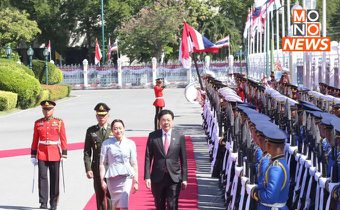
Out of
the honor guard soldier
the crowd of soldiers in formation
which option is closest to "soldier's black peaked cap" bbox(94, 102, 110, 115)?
the crowd of soldiers in formation

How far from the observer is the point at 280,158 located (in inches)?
289

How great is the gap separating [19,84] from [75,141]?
15.7 metres

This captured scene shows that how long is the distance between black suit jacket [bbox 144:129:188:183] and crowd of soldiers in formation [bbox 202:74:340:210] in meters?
0.75

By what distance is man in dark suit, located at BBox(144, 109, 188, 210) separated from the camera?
31.7 feet

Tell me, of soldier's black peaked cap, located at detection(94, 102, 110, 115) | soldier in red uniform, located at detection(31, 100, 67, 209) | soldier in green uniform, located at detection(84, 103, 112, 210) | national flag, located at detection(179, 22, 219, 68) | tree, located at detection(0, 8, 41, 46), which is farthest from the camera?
tree, located at detection(0, 8, 41, 46)

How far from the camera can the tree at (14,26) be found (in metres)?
63.6

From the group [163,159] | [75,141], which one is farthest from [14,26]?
[163,159]

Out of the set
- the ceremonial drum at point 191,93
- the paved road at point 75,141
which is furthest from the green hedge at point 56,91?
the ceremonial drum at point 191,93

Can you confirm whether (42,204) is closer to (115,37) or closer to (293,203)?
(293,203)

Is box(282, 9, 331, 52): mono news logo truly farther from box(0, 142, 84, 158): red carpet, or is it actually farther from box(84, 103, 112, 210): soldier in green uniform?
box(84, 103, 112, 210): soldier in green uniform

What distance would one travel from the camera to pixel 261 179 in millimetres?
7496

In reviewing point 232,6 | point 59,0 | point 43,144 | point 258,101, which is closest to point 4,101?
point 258,101

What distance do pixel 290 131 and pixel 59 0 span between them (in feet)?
200

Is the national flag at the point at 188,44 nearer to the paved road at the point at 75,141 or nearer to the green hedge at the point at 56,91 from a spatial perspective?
the paved road at the point at 75,141
